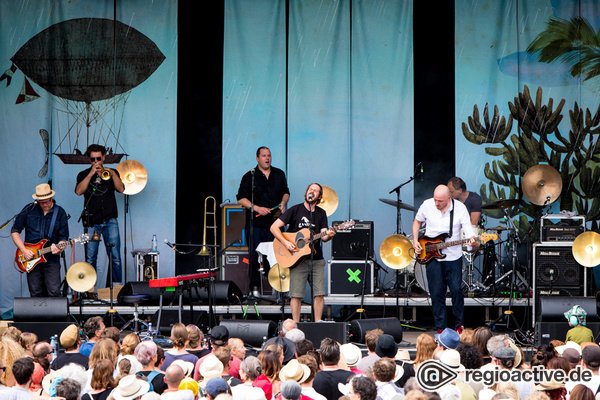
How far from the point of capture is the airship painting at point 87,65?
634 inches

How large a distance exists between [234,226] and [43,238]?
291cm

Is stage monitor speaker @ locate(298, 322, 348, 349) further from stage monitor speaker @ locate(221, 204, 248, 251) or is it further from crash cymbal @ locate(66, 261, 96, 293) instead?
stage monitor speaker @ locate(221, 204, 248, 251)

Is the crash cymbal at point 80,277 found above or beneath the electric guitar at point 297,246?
beneath

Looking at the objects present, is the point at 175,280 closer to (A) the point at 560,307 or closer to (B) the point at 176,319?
(B) the point at 176,319

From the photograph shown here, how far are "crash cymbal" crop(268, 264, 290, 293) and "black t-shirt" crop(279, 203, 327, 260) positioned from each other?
4.40ft

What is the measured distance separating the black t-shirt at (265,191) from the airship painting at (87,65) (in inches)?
84.3

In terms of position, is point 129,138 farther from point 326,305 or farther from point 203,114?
point 326,305

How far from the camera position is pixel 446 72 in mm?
16219

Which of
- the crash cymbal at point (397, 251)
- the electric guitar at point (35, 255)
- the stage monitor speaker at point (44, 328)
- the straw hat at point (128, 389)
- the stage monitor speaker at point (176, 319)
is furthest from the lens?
the crash cymbal at point (397, 251)

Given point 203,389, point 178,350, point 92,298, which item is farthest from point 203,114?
point 203,389

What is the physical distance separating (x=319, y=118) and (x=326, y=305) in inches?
121

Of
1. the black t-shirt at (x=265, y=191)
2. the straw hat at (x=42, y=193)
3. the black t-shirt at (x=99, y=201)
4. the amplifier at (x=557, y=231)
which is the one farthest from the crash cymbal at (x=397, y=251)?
the straw hat at (x=42, y=193)

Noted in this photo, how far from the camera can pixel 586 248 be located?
13.5 m

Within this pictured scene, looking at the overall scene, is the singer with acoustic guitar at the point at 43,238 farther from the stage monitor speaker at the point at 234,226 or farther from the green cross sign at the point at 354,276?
the green cross sign at the point at 354,276
